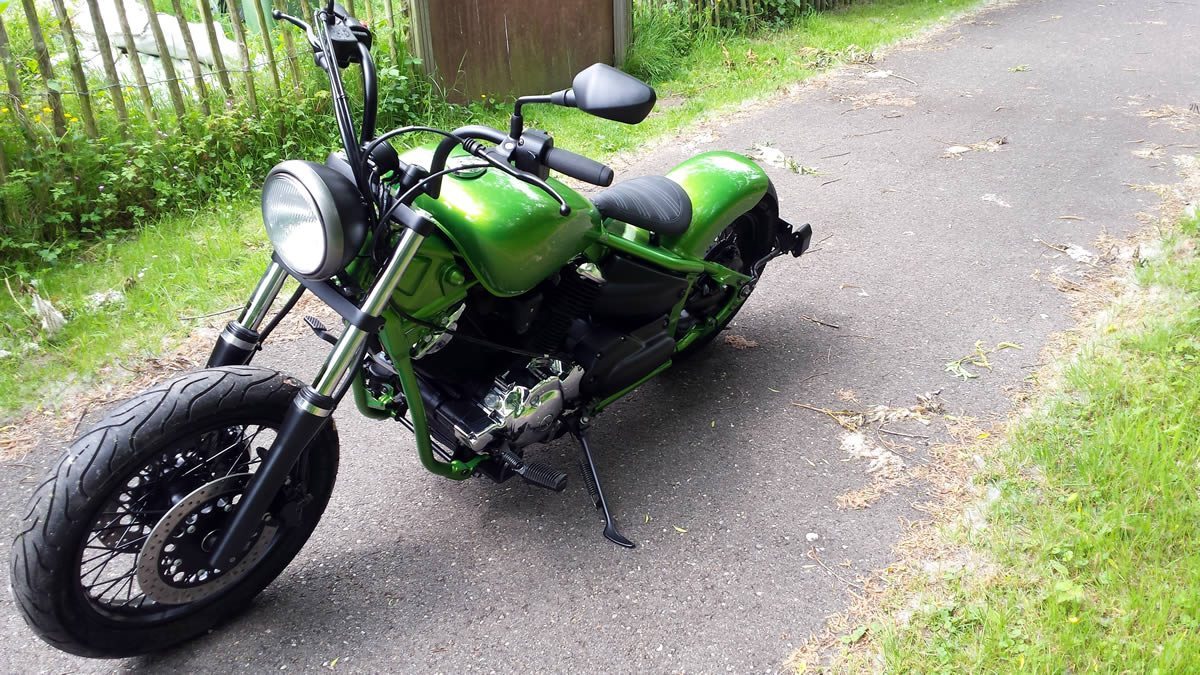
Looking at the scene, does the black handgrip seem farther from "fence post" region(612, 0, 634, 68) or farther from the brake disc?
"fence post" region(612, 0, 634, 68)

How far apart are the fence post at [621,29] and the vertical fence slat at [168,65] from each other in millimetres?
3584

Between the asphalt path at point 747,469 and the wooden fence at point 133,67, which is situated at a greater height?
the wooden fence at point 133,67

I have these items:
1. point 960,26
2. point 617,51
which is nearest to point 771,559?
point 617,51

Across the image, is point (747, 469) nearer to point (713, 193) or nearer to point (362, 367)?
point (713, 193)

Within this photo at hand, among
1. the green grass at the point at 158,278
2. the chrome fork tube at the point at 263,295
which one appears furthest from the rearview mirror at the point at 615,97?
the green grass at the point at 158,278

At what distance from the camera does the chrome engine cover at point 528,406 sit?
8.40 feet

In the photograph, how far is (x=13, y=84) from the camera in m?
4.28

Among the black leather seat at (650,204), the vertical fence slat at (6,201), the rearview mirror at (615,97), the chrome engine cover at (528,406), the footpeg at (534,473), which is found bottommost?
the footpeg at (534,473)

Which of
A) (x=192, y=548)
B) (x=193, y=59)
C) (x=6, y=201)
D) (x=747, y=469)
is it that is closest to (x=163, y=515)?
(x=192, y=548)

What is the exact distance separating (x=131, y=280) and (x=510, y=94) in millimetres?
3308

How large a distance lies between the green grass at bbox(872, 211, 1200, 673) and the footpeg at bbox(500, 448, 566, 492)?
106cm

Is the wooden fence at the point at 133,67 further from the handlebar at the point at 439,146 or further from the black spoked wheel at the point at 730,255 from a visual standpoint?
the black spoked wheel at the point at 730,255

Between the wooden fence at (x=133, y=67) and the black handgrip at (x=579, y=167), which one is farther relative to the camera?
the wooden fence at (x=133, y=67)

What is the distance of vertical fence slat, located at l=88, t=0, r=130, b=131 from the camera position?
459 centimetres
